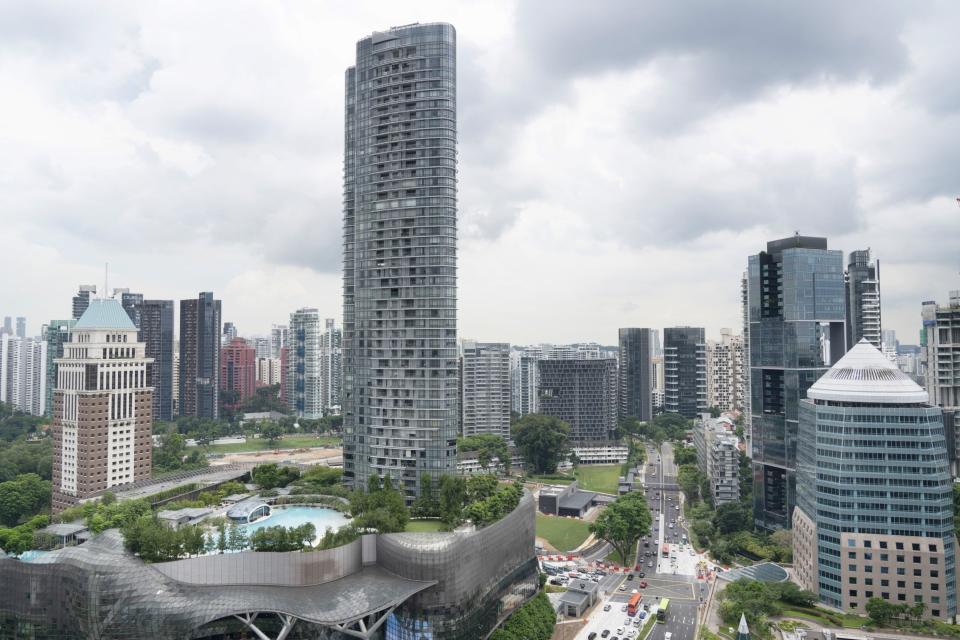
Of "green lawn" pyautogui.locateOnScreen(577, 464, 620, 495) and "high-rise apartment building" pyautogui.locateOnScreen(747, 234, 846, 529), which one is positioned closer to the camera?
"high-rise apartment building" pyautogui.locateOnScreen(747, 234, 846, 529)

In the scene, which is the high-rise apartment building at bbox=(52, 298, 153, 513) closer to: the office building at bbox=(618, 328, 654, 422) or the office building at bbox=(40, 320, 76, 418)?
the office building at bbox=(40, 320, 76, 418)

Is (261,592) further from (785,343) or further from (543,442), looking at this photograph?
(543,442)

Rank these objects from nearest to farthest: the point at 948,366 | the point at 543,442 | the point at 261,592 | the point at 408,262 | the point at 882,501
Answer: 1. the point at 261,592
2. the point at 882,501
3. the point at 408,262
4. the point at 948,366
5. the point at 543,442

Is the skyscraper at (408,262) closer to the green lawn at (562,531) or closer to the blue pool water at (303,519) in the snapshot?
the blue pool water at (303,519)

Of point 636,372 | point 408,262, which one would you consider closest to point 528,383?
point 636,372

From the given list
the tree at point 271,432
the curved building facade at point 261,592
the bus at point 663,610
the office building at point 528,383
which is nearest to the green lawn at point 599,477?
the office building at point 528,383

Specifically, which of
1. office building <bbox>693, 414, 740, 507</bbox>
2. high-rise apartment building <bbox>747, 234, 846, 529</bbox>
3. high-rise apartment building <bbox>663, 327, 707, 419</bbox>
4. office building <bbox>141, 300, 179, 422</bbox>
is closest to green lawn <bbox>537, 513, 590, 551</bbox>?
office building <bbox>693, 414, 740, 507</bbox>
